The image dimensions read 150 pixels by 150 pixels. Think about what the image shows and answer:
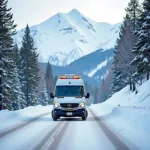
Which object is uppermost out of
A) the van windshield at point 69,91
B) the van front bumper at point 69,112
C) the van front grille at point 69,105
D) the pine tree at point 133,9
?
the pine tree at point 133,9

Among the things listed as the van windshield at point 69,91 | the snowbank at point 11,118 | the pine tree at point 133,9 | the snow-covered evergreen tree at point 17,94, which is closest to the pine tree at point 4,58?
the snowbank at point 11,118

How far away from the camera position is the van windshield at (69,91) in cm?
2405

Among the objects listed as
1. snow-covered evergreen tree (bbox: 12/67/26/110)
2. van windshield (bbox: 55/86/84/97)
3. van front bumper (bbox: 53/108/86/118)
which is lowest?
snow-covered evergreen tree (bbox: 12/67/26/110)

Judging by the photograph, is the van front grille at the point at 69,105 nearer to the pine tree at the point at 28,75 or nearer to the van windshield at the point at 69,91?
the van windshield at the point at 69,91

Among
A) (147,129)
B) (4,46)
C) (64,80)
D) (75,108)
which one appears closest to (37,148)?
(147,129)

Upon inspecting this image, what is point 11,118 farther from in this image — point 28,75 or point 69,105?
point 28,75

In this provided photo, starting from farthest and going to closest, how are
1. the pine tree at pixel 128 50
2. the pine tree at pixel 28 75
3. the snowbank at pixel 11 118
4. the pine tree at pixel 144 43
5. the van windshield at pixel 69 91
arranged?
the pine tree at pixel 28 75
the pine tree at pixel 128 50
the pine tree at pixel 144 43
the van windshield at pixel 69 91
the snowbank at pixel 11 118

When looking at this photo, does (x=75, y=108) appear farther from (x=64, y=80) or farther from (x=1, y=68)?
(x=1, y=68)

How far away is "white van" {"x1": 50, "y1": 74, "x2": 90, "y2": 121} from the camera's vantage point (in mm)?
23297

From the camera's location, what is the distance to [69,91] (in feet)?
79.5

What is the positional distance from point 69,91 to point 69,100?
40.3 inches

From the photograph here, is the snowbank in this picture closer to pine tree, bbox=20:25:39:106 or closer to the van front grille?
the van front grille

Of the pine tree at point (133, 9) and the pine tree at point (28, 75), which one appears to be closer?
the pine tree at point (133, 9)

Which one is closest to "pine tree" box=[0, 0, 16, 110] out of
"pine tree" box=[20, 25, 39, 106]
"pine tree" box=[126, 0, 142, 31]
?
"pine tree" box=[20, 25, 39, 106]
